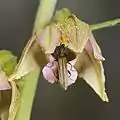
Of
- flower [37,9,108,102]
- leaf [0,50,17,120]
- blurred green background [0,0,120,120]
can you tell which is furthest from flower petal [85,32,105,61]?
blurred green background [0,0,120,120]

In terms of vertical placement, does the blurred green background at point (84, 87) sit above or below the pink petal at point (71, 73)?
below

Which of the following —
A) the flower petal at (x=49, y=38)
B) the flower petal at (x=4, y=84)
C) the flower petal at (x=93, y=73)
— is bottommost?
the flower petal at (x=93, y=73)

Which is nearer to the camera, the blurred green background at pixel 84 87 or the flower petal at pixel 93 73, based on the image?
the flower petal at pixel 93 73

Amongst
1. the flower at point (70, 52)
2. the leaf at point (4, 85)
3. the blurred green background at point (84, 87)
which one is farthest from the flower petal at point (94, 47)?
the blurred green background at point (84, 87)

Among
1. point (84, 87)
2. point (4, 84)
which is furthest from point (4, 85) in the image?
point (84, 87)

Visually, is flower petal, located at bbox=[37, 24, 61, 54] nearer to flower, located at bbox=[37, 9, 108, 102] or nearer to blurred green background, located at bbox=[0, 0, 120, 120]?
flower, located at bbox=[37, 9, 108, 102]

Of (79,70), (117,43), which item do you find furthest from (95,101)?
(79,70)

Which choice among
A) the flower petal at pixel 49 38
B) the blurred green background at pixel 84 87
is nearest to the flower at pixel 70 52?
the flower petal at pixel 49 38

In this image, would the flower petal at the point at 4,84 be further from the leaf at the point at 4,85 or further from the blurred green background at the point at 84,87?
the blurred green background at the point at 84,87
